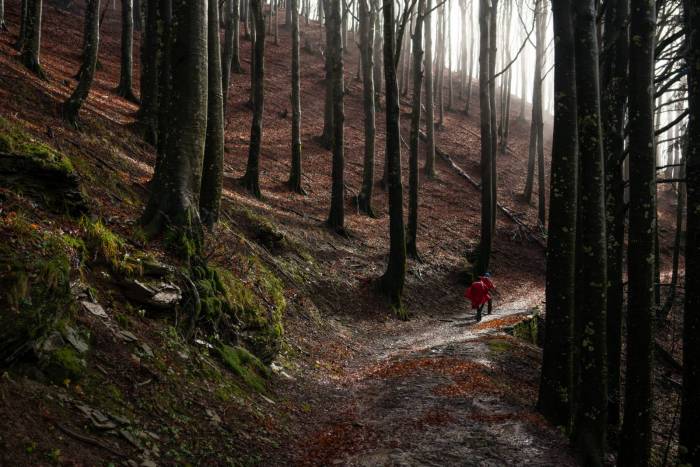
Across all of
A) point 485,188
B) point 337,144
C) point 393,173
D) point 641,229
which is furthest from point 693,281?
point 485,188

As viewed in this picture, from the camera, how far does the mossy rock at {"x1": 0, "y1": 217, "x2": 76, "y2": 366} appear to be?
147 inches

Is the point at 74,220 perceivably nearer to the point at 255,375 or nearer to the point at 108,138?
the point at 255,375

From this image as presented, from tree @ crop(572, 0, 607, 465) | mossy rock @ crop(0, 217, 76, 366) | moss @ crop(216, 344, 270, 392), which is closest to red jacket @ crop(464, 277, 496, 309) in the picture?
tree @ crop(572, 0, 607, 465)

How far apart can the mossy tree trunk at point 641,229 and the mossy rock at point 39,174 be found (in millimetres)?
6259

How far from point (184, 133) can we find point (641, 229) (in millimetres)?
5982

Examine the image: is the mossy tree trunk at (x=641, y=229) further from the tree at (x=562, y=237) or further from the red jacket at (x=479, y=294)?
the red jacket at (x=479, y=294)

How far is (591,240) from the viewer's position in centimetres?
599

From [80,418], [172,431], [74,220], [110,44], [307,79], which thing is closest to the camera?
[80,418]

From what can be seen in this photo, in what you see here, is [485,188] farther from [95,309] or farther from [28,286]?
[28,286]

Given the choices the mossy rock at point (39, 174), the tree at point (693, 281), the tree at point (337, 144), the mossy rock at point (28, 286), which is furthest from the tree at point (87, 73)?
the tree at point (693, 281)

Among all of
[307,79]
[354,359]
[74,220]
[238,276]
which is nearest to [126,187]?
[238,276]

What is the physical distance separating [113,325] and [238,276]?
3575 mm

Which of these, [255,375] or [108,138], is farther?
[108,138]

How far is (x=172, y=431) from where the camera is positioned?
4527 mm
